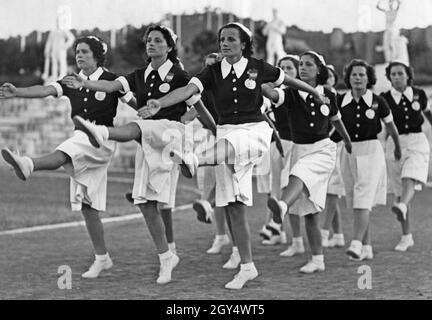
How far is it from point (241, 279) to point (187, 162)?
1.03m

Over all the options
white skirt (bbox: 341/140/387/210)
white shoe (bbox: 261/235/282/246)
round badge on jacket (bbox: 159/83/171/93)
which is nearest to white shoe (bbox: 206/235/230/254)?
white shoe (bbox: 261/235/282/246)

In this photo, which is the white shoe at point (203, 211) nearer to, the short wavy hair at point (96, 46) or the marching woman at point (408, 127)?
the short wavy hair at point (96, 46)

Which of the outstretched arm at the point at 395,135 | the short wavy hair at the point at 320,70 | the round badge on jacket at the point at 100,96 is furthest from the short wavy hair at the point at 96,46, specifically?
the outstretched arm at the point at 395,135

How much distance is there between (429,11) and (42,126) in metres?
13.3

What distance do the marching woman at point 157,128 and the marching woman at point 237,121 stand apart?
Result: 0.20m

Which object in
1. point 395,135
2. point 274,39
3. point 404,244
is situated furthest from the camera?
point 274,39

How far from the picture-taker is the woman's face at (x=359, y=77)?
8133 mm

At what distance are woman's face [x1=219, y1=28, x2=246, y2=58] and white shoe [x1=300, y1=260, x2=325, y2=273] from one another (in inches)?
79.7

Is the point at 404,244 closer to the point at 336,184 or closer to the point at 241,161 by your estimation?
the point at 336,184

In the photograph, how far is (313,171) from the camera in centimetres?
731

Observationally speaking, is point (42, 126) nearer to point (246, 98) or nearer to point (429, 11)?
point (429, 11)

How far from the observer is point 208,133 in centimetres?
843

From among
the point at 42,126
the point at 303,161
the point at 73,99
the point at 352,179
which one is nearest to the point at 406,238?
the point at 352,179

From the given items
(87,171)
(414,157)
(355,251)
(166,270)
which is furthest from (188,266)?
(414,157)
